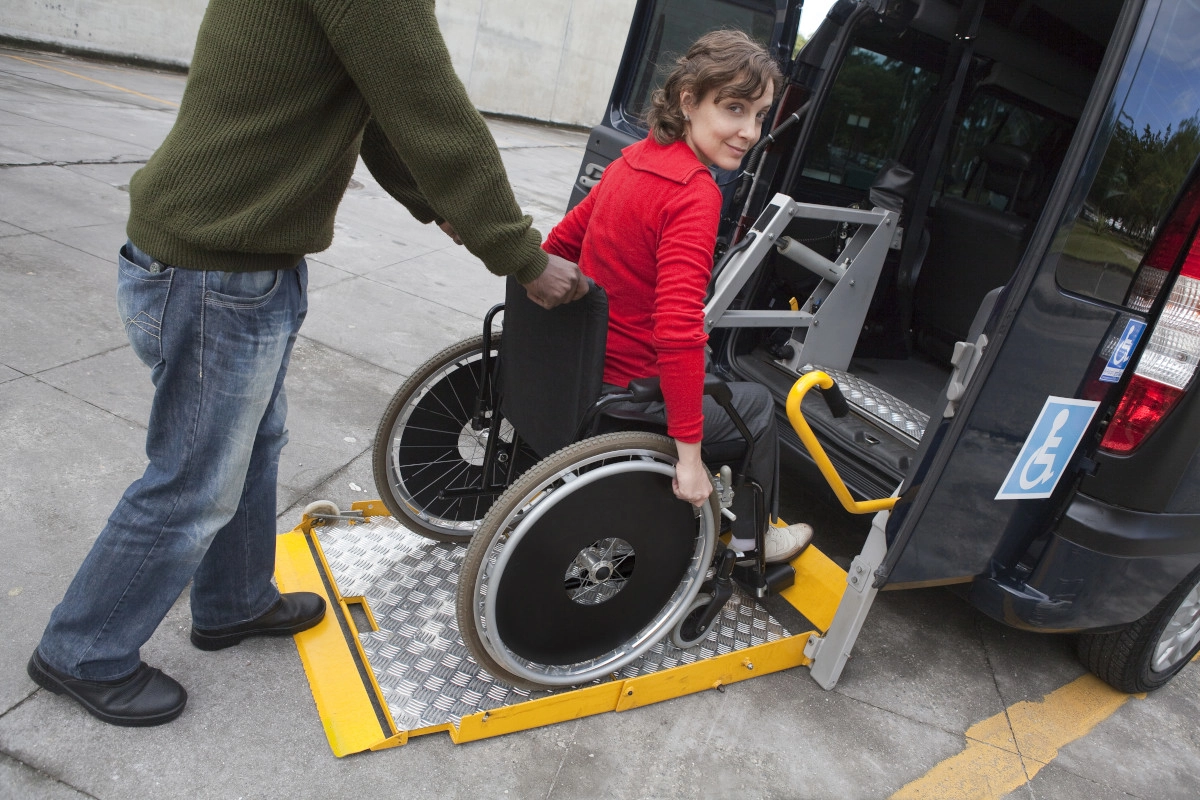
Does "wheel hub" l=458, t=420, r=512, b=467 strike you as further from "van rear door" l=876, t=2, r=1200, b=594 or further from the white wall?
the white wall

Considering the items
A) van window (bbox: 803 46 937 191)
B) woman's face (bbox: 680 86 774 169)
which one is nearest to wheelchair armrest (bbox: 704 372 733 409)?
woman's face (bbox: 680 86 774 169)

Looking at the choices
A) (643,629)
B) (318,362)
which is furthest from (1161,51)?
(318,362)

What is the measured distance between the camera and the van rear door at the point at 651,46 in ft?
13.4

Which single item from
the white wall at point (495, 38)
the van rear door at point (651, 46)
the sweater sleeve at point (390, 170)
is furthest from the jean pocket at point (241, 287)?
the white wall at point (495, 38)

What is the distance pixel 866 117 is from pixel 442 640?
294 centimetres

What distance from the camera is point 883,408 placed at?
3.42 metres

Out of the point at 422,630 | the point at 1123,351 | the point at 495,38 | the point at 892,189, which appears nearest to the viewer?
the point at 1123,351

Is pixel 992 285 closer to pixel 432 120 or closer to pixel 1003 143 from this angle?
pixel 1003 143

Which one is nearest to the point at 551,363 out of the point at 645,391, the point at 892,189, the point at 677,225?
the point at 645,391

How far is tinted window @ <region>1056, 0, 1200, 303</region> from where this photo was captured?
1.98 meters

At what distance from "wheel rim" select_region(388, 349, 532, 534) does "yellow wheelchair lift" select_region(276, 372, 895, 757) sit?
0.15 m

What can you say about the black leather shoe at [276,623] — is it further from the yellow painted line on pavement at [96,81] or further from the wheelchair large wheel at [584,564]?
the yellow painted line on pavement at [96,81]

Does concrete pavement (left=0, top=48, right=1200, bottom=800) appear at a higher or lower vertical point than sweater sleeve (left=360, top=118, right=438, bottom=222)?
lower

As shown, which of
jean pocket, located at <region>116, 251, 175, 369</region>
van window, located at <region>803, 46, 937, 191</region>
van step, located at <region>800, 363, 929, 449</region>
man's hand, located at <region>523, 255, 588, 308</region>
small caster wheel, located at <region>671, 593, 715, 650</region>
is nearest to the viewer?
jean pocket, located at <region>116, 251, 175, 369</region>
